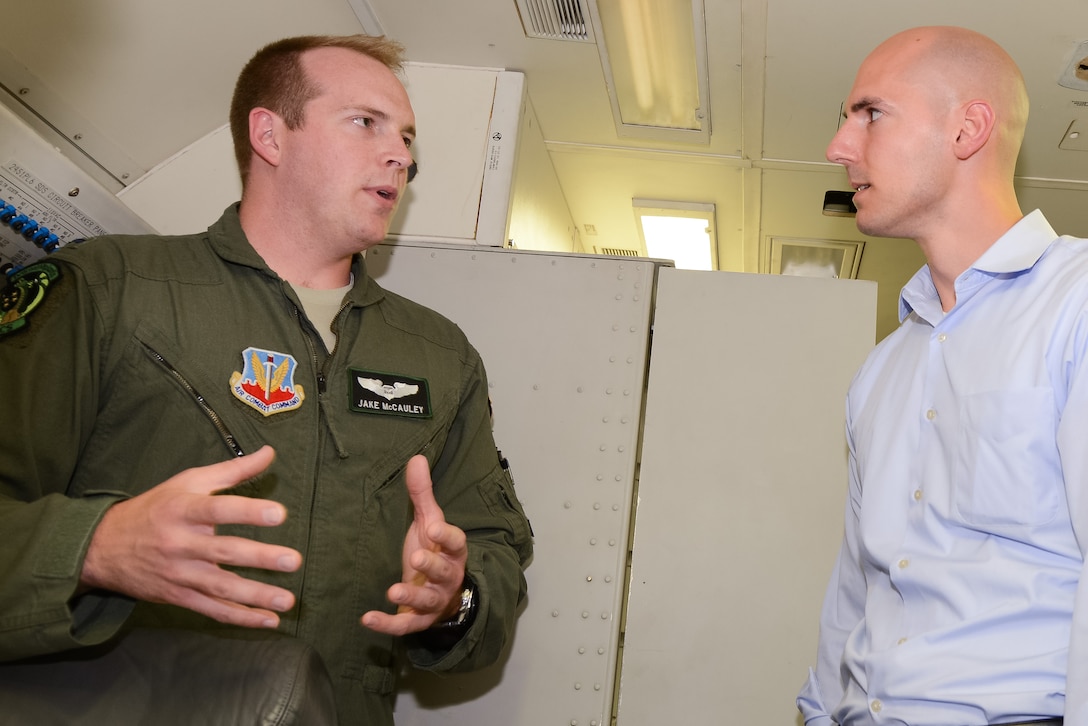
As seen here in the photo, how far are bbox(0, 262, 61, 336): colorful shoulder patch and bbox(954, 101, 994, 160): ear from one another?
5.86ft

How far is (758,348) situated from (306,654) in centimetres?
197

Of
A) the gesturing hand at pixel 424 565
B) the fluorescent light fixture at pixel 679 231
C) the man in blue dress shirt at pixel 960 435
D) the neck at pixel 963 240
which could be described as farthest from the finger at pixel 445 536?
the fluorescent light fixture at pixel 679 231

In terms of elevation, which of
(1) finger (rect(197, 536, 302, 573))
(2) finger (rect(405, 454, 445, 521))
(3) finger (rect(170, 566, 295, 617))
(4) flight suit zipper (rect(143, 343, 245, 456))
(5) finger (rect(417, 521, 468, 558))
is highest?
(4) flight suit zipper (rect(143, 343, 245, 456))

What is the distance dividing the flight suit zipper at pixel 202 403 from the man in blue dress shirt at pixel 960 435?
46.2 inches

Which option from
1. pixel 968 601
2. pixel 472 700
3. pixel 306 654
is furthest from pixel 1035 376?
pixel 472 700

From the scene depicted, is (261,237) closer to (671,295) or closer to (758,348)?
(671,295)

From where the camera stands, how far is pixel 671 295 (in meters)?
2.84

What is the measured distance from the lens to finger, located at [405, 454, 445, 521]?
1578 mm

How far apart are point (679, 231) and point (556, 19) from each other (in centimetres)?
154

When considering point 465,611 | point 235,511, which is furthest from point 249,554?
point 465,611

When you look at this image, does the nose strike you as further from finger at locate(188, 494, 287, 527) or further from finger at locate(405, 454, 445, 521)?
finger at locate(188, 494, 287, 527)

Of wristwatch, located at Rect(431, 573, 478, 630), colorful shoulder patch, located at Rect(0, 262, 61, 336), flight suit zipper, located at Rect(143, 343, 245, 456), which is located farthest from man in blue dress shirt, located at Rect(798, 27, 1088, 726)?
colorful shoulder patch, located at Rect(0, 262, 61, 336)

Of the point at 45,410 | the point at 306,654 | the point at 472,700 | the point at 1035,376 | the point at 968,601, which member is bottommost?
the point at 472,700

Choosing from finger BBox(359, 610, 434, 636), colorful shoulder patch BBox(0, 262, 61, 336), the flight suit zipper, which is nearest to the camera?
finger BBox(359, 610, 434, 636)
